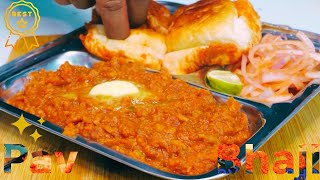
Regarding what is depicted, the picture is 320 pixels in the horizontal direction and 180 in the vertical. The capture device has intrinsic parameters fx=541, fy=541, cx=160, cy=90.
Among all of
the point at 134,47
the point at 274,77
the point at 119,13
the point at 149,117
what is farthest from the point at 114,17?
the point at 274,77

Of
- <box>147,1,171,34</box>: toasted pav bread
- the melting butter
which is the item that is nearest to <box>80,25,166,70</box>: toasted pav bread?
<box>147,1,171,34</box>: toasted pav bread

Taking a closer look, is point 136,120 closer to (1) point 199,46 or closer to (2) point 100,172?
(2) point 100,172

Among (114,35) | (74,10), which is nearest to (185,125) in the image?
(114,35)

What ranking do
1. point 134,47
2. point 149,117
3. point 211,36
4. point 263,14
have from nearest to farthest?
1. point 149,117
2. point 211,36
3. point 134,47
4. point 263,14

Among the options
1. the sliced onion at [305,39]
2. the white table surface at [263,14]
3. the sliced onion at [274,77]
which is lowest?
the white table surface at [263,14]

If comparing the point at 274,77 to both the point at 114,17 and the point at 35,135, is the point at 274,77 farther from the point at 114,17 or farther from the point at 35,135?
the point at 35,135

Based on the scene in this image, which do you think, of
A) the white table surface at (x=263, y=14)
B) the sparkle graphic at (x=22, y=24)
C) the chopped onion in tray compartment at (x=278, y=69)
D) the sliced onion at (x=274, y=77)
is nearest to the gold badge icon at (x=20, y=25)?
the sparkle graphic at (x=22, y=24)

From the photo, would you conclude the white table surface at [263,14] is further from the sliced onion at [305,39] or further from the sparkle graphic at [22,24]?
the sliced onion at [305,39]
